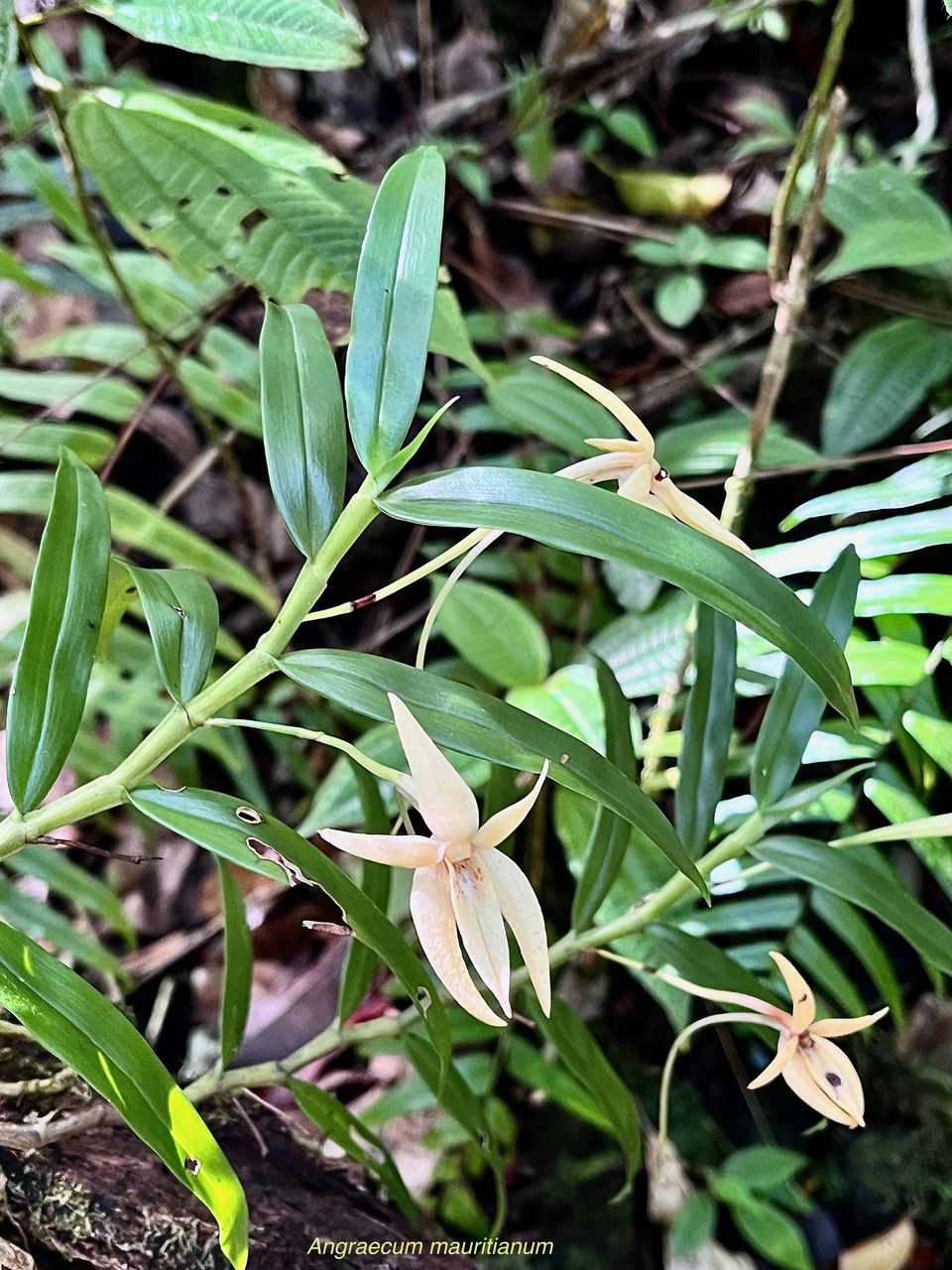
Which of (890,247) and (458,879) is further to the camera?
(890,247)

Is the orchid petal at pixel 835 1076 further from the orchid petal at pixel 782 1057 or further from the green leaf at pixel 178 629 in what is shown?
the green leaf at pixel 178 629

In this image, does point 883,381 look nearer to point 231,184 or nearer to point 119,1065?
point 231,184

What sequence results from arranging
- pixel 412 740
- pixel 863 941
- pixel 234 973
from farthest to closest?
pixel 863 941, pixel 234 973, pixel 412 740

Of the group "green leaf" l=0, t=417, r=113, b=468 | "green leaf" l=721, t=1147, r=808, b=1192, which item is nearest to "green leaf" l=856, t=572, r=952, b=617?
"green leaf" l=721, t=1147, r=808, b=1192

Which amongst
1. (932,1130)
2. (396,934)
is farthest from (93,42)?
(932,1130)

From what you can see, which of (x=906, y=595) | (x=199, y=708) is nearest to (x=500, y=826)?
(x=199, y=708)

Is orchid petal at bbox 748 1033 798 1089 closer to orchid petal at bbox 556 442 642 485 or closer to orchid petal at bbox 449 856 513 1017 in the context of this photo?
orchid petal at bbox 449 856 513 1017
